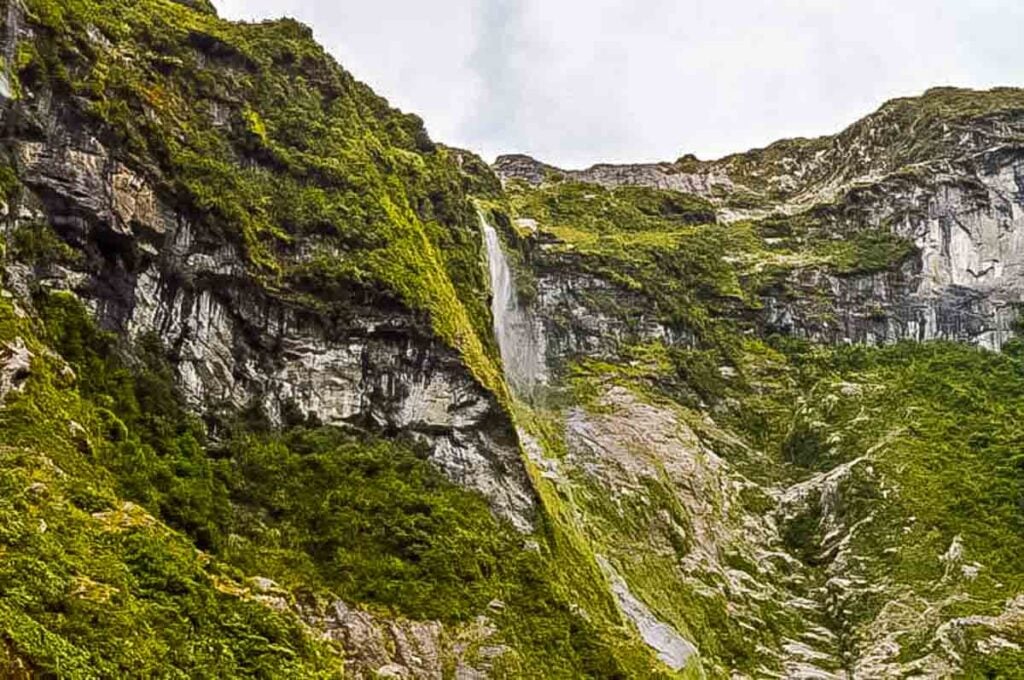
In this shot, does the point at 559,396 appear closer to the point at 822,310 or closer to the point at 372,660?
the point at 822,310

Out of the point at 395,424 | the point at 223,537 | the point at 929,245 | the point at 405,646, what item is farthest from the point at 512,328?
the point at 223,537

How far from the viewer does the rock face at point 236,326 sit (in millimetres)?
31453

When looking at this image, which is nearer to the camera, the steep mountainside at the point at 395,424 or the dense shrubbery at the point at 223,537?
the dense shrubbery at the point at 223,537

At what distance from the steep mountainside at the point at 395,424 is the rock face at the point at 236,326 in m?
0.11

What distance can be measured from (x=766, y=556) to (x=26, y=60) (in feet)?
124

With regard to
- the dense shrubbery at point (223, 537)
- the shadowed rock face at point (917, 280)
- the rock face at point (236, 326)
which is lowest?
the dense shrubbery at point (223, 537)

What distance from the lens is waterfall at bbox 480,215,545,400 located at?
59.8 m

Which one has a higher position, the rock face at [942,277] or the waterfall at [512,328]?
the rock face at [942,277]

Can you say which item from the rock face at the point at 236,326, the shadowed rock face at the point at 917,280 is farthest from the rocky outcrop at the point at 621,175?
the rock face at the point at 236,326

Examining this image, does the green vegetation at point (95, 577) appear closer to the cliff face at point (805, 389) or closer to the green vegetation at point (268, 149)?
the green vegetation at point (268, 149)

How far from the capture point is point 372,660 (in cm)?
2877

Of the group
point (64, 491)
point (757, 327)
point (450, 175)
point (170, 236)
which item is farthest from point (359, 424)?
point (757, 327)

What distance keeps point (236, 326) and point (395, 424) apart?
6606 millimetres

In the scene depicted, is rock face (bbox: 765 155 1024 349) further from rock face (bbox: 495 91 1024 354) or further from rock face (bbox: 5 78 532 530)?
rock face (bbox: 5 78 532 530)
